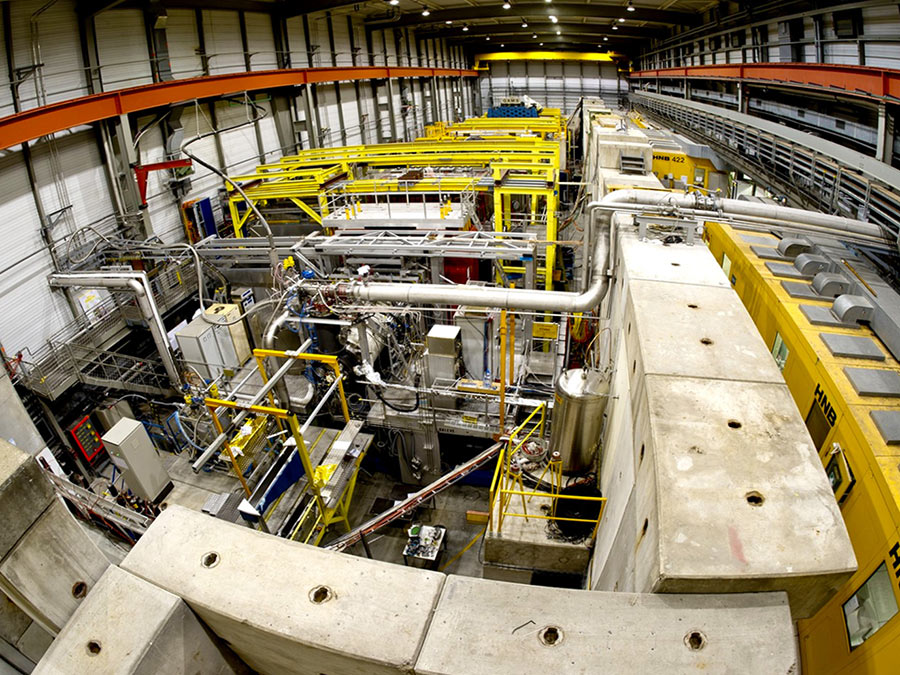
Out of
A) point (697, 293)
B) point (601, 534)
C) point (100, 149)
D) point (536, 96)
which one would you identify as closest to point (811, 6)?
point (697, 293)

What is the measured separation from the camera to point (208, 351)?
10.1 m

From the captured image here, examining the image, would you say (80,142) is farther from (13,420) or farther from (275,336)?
(275,336)

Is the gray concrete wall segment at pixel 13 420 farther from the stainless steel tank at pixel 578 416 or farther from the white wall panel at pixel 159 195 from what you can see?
the stainless steel tank at pixel 578 416

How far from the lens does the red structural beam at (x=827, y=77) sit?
24.4 feet

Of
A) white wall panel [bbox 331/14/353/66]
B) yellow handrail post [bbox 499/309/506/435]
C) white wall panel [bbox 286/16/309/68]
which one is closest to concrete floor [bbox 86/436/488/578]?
yellow handrail post [bbox 499/309/506/435]

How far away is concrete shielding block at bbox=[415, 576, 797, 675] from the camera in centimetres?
225

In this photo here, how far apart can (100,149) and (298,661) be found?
12.9 meters

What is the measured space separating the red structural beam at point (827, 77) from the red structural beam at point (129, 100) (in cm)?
1392

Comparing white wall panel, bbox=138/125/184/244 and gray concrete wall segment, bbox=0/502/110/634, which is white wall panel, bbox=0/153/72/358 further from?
gray concrete wall segment, bbox=0/502/110/634

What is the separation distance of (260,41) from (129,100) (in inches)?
361

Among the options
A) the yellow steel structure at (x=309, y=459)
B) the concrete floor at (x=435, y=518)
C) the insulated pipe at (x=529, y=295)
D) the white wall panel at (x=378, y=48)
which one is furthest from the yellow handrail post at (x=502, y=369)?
the white wall panel at (x=378, y=48)

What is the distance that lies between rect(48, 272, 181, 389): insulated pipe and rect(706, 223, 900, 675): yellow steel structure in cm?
972

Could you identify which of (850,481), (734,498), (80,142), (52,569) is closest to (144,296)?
(80,142)

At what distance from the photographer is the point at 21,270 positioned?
9898 millimetres
